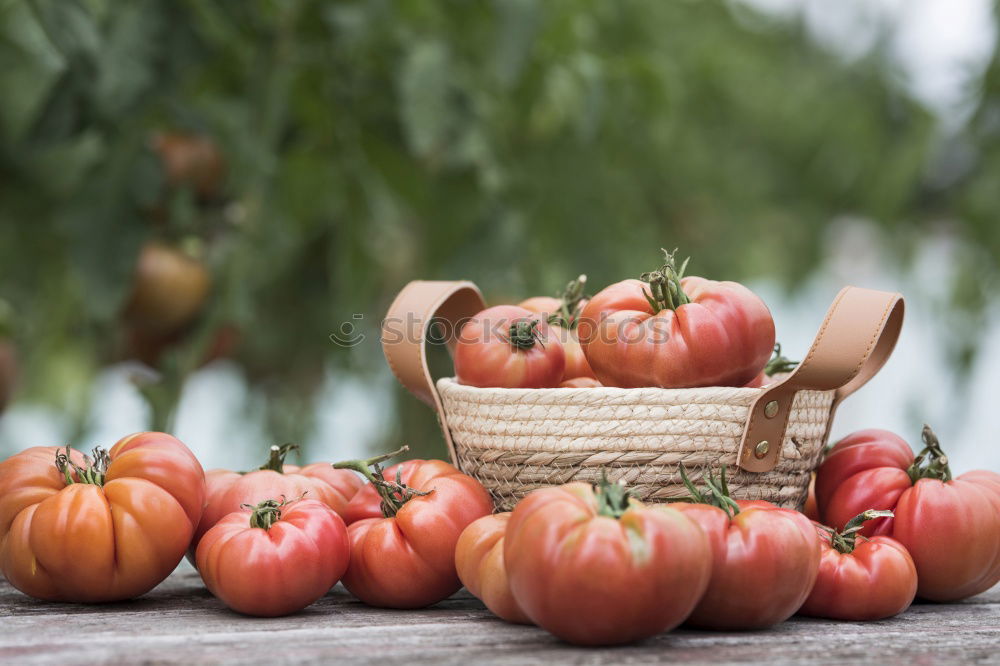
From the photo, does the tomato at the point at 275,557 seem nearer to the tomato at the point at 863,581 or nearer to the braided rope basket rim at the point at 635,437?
the braided rope basket rim at the point at 635,437

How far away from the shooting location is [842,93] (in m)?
3.04

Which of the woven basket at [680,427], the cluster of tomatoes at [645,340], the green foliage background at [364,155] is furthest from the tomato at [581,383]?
the green foliage background at [364,155]

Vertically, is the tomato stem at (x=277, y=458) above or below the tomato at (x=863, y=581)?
above

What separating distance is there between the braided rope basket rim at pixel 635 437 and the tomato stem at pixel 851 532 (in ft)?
0.27

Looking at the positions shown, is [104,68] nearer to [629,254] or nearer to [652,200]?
[629,254]

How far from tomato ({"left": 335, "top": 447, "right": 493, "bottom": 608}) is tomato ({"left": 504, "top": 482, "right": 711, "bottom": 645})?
20 cm

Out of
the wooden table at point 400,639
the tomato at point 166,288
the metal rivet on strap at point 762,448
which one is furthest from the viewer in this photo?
the tomato at point 166,288

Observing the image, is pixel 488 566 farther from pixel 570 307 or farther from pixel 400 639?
pixel 570 307

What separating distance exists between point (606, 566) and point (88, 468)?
0.57 m

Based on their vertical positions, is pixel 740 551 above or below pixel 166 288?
below

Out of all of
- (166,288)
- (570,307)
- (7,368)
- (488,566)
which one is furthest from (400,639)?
(7,368)

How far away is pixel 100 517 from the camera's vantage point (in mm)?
1036

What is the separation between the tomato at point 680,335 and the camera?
1.07m

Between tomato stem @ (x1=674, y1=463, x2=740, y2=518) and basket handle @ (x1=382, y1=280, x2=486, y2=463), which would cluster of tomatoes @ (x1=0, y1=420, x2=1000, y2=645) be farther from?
basket handle @ (x1=382, y1=280, x2=486, y2=463)
